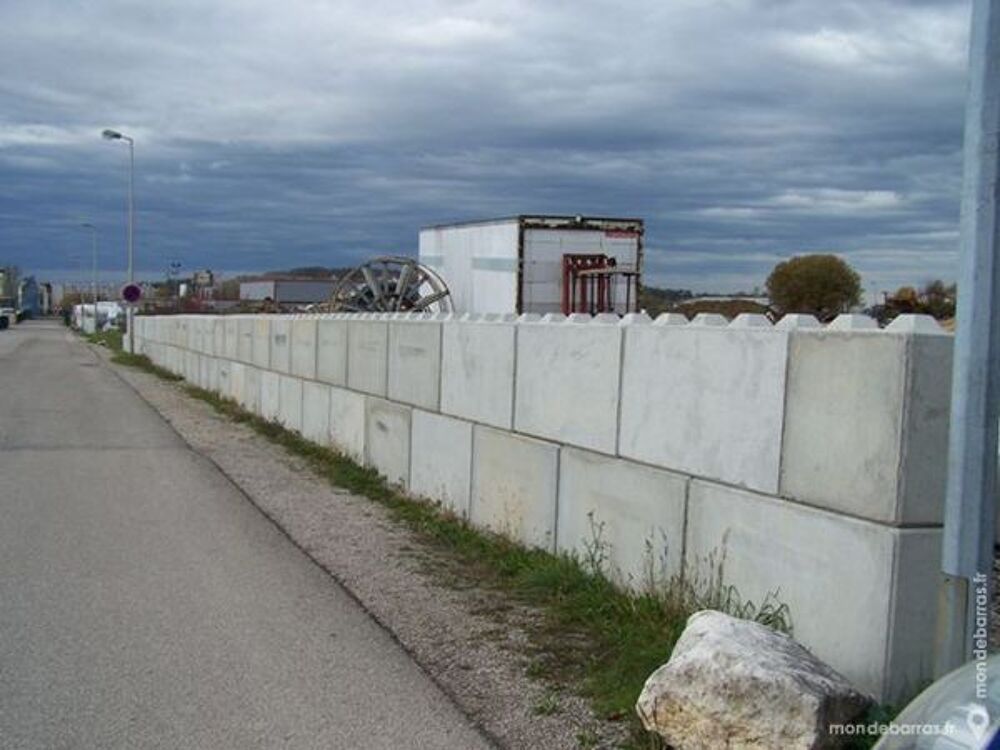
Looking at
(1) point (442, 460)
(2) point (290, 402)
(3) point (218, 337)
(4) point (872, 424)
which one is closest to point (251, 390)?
(2) point (290, 402)

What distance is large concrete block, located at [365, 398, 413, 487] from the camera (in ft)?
37.2

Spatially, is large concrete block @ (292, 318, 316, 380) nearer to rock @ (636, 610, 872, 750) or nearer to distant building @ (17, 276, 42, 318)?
rock @ (636, 610, 872, 750)

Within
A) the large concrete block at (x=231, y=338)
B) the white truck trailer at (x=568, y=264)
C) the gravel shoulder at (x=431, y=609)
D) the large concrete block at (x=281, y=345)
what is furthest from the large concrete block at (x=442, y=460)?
the white truck trailer at (x=568, y=264)

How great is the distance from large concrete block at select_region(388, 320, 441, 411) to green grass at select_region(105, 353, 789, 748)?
4.49ft

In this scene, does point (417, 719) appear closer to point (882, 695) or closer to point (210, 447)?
point (882, 695)

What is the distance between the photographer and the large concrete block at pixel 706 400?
5.67 metres

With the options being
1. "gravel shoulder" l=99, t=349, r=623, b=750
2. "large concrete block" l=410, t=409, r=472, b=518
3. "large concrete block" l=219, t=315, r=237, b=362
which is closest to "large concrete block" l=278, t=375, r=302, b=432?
"gravel shoulder" l=99, t=349, r=623, b=750

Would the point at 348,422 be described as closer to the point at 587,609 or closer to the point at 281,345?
the point at 281,345

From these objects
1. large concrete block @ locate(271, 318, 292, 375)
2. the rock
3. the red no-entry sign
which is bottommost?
the rock

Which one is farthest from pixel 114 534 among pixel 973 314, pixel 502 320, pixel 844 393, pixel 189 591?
pixel 973 314

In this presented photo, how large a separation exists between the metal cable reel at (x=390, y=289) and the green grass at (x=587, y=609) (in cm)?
1772

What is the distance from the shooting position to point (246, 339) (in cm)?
2095

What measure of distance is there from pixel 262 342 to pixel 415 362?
8.75 metres

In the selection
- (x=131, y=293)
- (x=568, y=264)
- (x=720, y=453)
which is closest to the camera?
(x=720, y=453)
